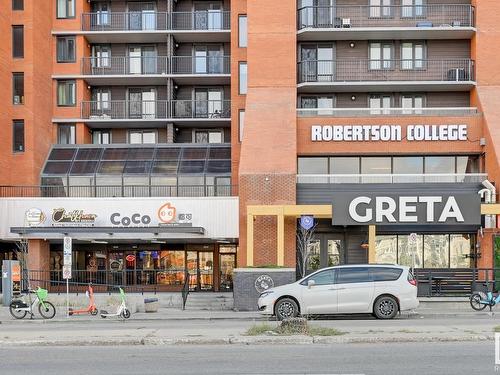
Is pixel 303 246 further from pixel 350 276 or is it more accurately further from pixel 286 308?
pixel 286 308

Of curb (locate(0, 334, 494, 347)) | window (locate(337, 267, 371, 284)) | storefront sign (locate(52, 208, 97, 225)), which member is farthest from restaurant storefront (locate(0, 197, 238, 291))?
curb (locate(0, 334, 494, 347))

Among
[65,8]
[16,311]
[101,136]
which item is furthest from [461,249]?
[65,8]

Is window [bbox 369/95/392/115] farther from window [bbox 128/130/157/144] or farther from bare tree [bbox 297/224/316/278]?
window [bbox 128/130/157/144]

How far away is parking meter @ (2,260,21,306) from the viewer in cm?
2880

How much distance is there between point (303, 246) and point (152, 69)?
585 inches

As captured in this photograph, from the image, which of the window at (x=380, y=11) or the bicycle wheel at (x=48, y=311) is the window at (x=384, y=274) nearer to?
the bicycle wheel at (x=48, y=311)

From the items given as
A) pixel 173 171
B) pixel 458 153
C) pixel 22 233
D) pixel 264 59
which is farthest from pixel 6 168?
pixel 458 153

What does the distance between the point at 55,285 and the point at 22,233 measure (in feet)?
9.25

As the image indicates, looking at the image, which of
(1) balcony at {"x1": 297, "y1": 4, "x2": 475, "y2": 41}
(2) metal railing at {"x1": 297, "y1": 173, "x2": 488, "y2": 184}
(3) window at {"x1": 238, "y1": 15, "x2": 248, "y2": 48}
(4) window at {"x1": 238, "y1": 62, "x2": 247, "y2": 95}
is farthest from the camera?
(3) window at {"x1": 238, "y1": 15, "x2": 248, "y2": 48}

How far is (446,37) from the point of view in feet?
124

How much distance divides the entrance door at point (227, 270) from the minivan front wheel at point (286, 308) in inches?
630

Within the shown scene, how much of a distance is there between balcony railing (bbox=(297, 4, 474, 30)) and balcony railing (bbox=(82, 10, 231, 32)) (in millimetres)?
5949

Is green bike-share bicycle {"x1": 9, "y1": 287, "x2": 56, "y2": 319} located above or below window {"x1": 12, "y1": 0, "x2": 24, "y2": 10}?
below

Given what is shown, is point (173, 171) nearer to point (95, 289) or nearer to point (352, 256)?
point (95, 289)
